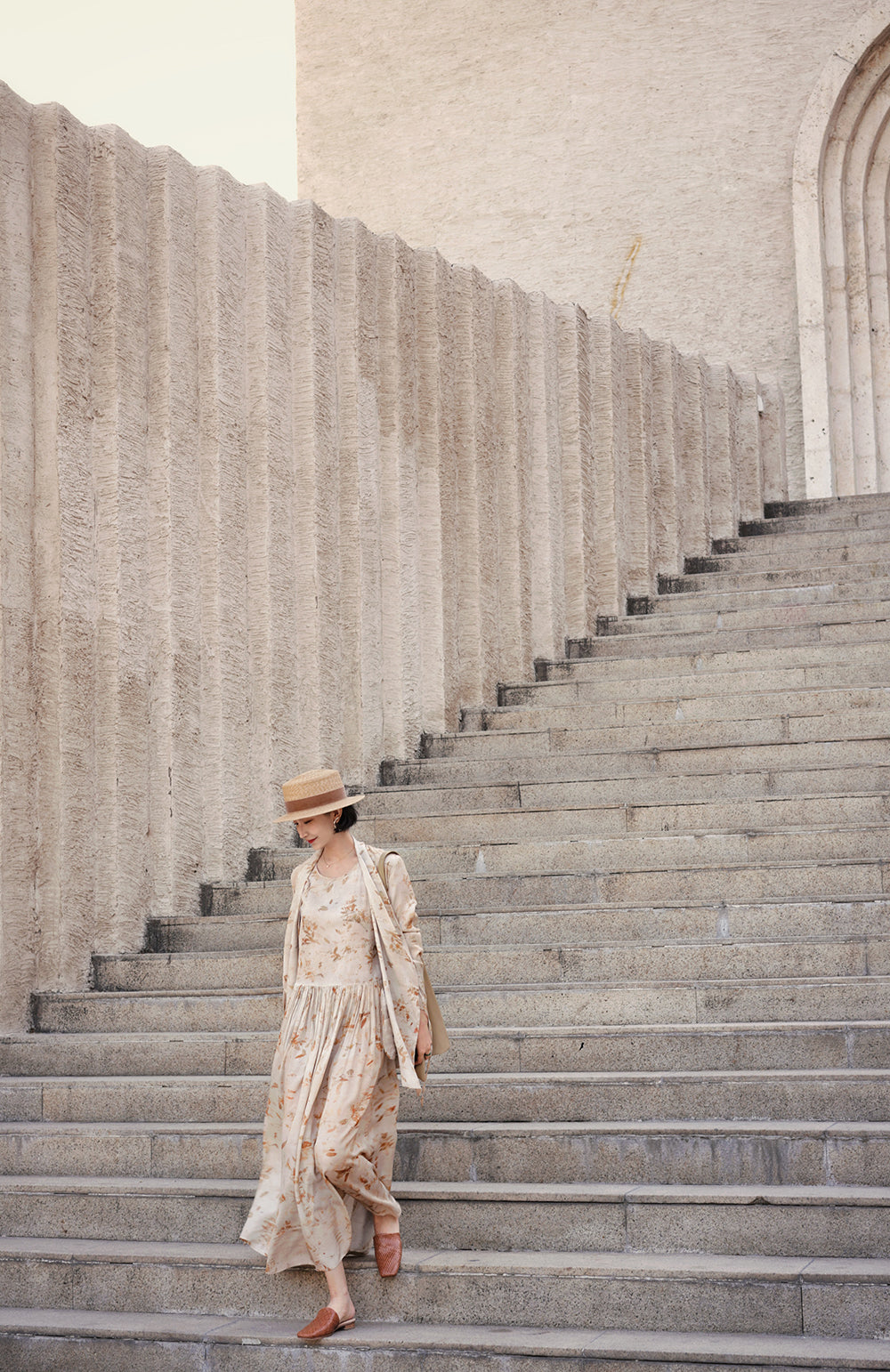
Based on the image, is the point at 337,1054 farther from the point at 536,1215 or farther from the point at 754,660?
the point at 754,660

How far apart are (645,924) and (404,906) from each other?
6.10 feet

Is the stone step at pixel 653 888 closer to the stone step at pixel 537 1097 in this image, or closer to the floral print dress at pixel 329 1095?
the stone step at pixel 537 1097

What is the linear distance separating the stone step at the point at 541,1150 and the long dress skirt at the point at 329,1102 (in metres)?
0.47

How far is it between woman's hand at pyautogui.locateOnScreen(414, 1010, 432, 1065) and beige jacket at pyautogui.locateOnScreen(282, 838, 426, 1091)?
29mm

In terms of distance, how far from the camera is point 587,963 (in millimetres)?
6113

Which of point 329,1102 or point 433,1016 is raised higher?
point 433,1016

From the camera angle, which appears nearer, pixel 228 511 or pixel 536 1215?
pixel 536 1215

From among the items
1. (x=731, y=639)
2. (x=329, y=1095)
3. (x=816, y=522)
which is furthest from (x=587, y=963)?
(x=816, y=522)

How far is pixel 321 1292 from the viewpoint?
465 centimetres

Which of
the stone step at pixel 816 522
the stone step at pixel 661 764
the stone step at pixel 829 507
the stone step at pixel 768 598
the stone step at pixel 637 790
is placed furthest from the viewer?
the stone step at pixel 829 507

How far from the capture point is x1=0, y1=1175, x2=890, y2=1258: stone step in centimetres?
446

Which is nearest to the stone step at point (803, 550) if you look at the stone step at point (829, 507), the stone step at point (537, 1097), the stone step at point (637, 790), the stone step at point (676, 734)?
the stone step at point (829, 507)

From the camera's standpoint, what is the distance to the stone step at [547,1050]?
524 centimetres

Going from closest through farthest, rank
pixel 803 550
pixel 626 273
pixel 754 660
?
pixel 754 660
pixel 803 550
pixel 626 273
